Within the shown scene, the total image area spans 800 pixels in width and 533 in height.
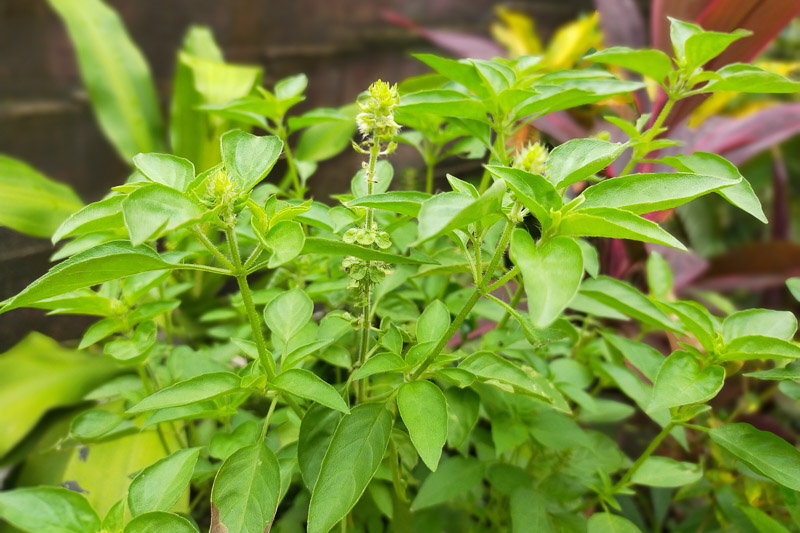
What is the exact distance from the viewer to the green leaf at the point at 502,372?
406mm

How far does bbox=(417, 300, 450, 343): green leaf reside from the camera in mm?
446

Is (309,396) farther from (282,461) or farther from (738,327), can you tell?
(738,327)

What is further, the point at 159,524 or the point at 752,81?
the point at 752,81

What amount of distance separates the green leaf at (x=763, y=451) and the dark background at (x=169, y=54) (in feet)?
3.06

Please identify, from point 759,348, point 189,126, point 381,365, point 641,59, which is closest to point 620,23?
point 641,59

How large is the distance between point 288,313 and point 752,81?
44 cm

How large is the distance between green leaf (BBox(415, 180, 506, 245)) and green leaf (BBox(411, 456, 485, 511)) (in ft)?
A: 0.96

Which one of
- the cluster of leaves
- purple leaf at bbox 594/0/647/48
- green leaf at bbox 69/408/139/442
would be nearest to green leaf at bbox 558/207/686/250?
the cluster of leaves

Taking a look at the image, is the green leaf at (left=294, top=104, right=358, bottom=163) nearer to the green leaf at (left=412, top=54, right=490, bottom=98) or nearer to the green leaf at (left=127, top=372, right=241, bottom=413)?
the green leaf at (left=412, top=54, right=490, bottom=98)

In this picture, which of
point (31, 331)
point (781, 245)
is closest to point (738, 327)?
point (31, 331)

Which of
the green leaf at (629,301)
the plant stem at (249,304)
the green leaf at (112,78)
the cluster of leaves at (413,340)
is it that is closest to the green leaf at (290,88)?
the cluster of leaves at (413,340)

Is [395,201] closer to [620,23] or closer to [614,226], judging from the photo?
[614,226]

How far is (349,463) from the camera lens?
1.33 ft

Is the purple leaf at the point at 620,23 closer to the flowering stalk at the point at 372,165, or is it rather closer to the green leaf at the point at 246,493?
the flowering stalk at the point at 372,165
